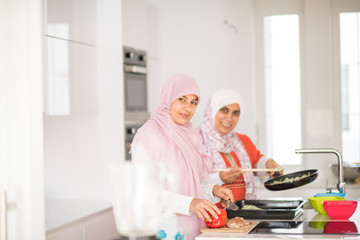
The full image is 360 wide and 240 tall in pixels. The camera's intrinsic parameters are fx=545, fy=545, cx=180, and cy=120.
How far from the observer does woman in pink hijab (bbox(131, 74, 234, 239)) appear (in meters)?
2.67

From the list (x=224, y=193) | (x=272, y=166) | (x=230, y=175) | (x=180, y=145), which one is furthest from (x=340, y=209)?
(x=272, y=166)

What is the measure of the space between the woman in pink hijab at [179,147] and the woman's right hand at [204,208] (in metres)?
0.13

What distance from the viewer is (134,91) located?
4203mm

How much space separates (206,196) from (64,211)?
1.04 meters

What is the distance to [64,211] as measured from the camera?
3416mm

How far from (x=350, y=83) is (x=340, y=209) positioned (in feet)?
7.56

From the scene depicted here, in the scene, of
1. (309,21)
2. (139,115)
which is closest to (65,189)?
(139,115)

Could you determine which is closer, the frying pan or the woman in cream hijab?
the frying pan

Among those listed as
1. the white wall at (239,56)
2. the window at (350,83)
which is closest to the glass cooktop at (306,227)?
the white wall at (239,56)

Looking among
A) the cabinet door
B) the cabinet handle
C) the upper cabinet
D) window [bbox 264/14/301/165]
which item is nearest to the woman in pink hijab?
the cabinet handle

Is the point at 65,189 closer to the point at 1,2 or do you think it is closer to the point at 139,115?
the point at 139,115

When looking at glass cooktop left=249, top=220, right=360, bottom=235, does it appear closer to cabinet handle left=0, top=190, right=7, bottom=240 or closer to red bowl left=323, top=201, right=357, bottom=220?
red bowl left=323, top=201, right=357, bottom=220

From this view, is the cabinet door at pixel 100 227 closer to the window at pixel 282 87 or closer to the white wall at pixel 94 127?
the white wall at pixel 94 127

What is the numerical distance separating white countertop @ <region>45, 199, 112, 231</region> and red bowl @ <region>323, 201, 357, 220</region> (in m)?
1.42
